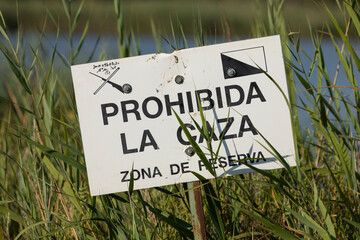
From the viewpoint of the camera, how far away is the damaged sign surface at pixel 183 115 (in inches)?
42.8

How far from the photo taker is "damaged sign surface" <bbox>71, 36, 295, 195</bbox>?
3.56 feet

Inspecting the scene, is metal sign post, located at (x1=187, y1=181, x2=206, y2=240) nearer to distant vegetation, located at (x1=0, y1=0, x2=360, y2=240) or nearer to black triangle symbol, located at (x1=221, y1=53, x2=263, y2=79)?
distant vegetation, located at (x1=0, y1=0, x2=360, y2=240)

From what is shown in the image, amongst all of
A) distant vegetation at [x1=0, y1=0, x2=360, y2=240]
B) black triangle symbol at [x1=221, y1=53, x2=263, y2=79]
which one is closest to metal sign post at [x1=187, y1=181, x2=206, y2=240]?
distant vegetation at [x1=0, y1=0, x2=360, y2=240]

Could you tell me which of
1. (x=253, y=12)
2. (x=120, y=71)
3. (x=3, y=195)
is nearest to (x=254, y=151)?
(x=120, y=71)

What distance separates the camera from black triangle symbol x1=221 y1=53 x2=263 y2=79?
3.58 feet

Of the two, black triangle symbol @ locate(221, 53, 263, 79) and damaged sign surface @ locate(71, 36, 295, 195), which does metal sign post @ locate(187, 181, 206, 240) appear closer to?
damaged sign surface @ locate(71, 36, 295, 195)

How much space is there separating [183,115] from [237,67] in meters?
0.15

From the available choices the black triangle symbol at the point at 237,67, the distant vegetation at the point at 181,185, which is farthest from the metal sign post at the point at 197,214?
the black triangle symbol at the point at 237,67

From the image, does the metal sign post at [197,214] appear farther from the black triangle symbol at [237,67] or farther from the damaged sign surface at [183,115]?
the black triangle symbol at [237,67]

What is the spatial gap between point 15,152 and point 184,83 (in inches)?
55.0

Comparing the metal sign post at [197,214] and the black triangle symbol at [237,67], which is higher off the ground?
the black triangle symbol at [237,67]

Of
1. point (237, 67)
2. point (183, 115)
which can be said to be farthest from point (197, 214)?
point (237, 67)

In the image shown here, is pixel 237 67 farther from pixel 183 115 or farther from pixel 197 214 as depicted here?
pixel 197 214

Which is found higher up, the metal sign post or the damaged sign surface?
the damaged sign surface
